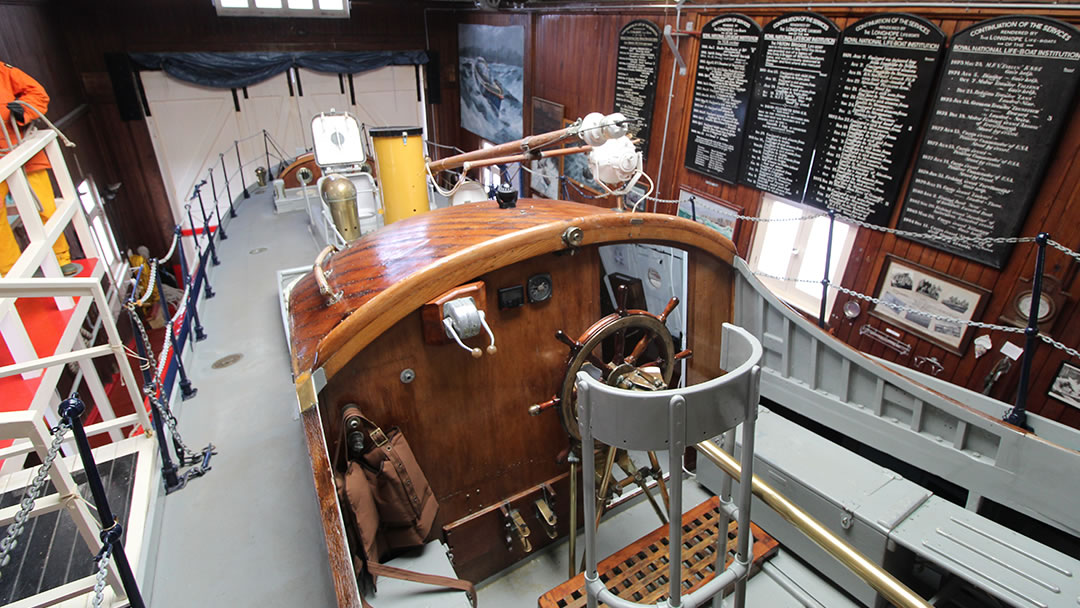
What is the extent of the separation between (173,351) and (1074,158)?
5523mm

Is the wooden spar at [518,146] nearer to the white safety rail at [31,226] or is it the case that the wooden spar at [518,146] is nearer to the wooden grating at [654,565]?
the wooden grating at [654,565]

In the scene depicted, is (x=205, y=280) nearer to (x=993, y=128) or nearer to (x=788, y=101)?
(x=788, y=101)

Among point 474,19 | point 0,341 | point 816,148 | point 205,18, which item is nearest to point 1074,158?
point 816,148

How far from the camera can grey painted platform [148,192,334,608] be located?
232cm

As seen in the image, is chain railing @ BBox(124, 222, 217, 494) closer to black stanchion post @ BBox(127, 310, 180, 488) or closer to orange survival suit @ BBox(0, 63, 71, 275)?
black stanchion post @ BBox(127, 310, 180, 488)

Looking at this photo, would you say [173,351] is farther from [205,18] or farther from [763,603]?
[205,18]

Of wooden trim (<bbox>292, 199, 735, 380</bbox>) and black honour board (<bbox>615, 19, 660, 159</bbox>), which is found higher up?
black honour board (<bbox>615, 19, 660, 159</bbox>)

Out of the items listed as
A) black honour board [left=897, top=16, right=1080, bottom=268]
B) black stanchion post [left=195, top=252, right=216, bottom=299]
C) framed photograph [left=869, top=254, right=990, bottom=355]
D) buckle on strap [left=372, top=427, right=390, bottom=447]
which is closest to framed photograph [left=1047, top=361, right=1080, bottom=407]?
framed photograph [left=869, top=254, right=990, bottom=355]

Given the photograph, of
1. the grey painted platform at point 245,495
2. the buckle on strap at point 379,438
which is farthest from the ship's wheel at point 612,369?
the grey painted platform at point 245,495

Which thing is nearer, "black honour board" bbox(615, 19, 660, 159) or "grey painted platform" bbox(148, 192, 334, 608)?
"grey painted platform" bbox(148, 192, 334, 608)

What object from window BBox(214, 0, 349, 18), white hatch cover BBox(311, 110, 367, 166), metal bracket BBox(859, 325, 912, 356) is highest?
window BBox(214, 0, 349, 18)

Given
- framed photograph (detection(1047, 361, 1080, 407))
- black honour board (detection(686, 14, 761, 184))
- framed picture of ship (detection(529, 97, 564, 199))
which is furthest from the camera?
framed picture of ship (detection(529, 97, 564, 199))

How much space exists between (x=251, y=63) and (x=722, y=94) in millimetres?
8831

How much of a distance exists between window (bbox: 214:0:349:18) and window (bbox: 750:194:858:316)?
729 cm
